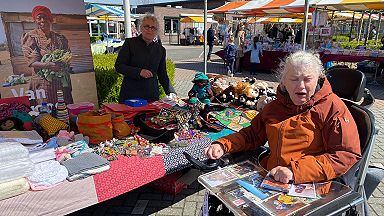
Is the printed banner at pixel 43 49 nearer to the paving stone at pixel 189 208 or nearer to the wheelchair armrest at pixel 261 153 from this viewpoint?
the paving stone at pixel 189 208

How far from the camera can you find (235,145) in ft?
6.31

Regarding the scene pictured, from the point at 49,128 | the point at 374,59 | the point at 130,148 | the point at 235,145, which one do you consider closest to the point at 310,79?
the point at 235,145

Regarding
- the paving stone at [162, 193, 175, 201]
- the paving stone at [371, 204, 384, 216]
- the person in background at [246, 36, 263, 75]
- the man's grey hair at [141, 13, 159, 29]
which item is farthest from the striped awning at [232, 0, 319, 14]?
the paving stone at [162, 193, 175, 201]

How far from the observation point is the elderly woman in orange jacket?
1.55 meters

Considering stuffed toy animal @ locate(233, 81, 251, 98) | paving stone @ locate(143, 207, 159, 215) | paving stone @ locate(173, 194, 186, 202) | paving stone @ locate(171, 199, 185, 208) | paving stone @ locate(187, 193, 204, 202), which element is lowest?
paving stone @ locate(187, 193, 204, 202)

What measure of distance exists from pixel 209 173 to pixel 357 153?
0.81 m

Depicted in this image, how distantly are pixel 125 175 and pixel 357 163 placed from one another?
A: 1.42 meters

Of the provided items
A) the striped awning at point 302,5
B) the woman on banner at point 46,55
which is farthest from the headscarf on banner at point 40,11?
the striped awning at point 302,5

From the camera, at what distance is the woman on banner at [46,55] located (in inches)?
131

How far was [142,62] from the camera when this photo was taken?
10.5 ft

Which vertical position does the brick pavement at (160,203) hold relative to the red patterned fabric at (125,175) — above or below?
below

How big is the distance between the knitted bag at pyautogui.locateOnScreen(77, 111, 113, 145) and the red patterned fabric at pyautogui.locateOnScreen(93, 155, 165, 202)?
0.27 m

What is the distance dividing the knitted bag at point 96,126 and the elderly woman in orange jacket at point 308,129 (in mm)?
878

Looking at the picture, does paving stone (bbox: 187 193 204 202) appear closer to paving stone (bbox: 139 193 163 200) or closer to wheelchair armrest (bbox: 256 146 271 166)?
paving stone (bbox: 139 193 163 200)
